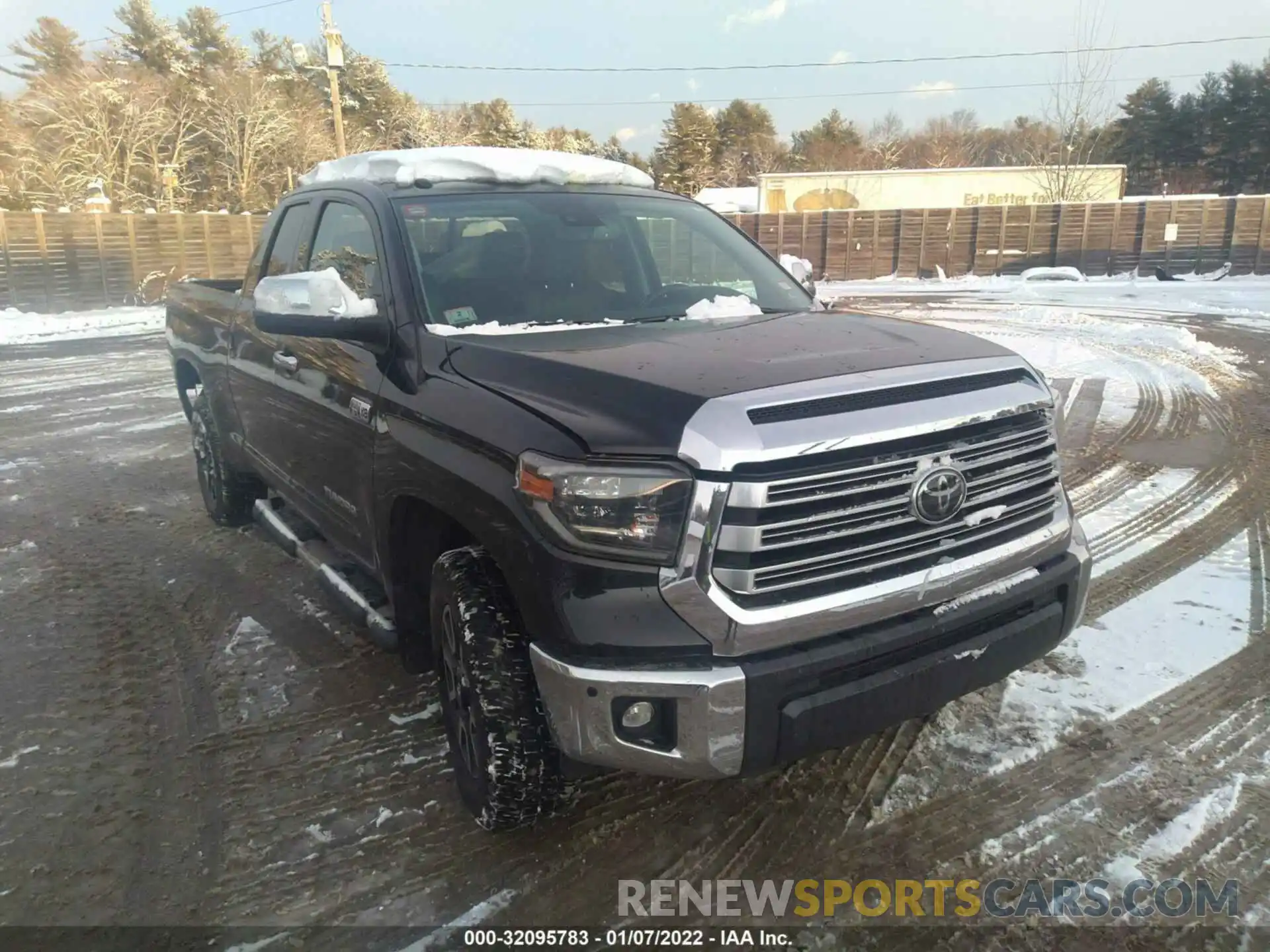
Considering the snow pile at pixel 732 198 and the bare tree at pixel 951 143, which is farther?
Result: the bare tree at pixel 951 143

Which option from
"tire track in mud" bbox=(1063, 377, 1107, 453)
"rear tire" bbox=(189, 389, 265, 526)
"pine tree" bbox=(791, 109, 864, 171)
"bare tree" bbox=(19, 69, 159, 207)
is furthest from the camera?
"pine tree" bbox=(791, 109, 864, 171)

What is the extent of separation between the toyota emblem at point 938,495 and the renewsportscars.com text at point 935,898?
3.32ft

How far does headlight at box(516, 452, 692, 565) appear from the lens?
2.13 meters

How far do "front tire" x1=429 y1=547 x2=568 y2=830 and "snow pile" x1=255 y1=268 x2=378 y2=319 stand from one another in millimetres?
1055

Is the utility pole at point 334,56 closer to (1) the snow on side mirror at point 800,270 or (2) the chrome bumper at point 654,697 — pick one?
(1) the snow on side mirror at point 800,270

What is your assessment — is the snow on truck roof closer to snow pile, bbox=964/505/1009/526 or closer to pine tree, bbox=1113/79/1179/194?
snow pile, bbox=964/505/1009/526

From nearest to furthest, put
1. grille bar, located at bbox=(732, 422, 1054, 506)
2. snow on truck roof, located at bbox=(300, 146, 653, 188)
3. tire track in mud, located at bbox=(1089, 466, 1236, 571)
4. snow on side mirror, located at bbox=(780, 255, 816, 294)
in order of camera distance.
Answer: grille bar, located at bbox=(732, 422, 1054, 506) < snow on truck roof, located at bbox=(300, 146, 653, 188) < snow on side mirror, located at bbox=(780, 255, 816, 294) < tire track in mud, located at bbox=(1089, 466, 1236, 571)

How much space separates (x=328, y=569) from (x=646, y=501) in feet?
6.78

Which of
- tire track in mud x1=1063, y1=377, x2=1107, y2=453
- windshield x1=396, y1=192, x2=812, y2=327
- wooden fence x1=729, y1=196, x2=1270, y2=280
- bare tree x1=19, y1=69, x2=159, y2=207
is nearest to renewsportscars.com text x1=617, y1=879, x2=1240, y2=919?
windshield x1=396, y1=192, x2=812, y2=327

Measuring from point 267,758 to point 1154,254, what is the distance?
107 ft

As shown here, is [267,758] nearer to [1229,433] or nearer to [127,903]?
[127,903]

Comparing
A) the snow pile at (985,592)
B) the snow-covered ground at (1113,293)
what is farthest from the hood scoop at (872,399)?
the snow-covered ground at (1113,293)

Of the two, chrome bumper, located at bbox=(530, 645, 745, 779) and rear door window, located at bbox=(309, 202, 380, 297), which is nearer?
chrome bumper, located at bbox=(530, 645, 745, 779)

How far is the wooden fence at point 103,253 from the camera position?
66.9 ft
